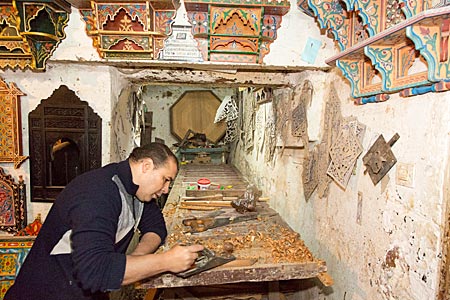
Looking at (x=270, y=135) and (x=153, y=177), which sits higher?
(x=270, y=135)

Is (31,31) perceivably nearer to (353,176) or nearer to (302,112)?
(302,112)

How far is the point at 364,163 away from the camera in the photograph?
5.23ft

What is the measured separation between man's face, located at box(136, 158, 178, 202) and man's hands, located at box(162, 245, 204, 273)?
31cm

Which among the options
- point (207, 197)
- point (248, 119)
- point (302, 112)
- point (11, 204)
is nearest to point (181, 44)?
point (302, 112)

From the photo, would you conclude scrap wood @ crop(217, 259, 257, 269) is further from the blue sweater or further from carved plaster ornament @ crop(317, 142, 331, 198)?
carved plaster ornament @ crop(317, 142, 331, 198)

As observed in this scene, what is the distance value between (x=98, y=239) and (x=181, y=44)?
1383 millimetres

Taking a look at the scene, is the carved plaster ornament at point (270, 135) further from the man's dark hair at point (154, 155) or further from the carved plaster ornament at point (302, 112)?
the man's dark hair at point (154, 155)

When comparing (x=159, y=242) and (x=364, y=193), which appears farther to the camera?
(x=159, y=242)

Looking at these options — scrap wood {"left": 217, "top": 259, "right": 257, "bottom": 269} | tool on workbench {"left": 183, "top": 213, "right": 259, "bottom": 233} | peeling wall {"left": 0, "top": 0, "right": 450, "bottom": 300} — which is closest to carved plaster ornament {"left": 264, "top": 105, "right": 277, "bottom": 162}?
peeling wall {"left": 0, "top": 0, "right": 450, "bottom": 300}

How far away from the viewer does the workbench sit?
1.54 metres

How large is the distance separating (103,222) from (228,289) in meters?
1.58

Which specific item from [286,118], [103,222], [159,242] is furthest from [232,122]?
[103,222]

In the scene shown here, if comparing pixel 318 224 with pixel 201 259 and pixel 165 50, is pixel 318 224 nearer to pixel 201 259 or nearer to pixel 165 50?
pixel 201 259

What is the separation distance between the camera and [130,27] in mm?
1937
